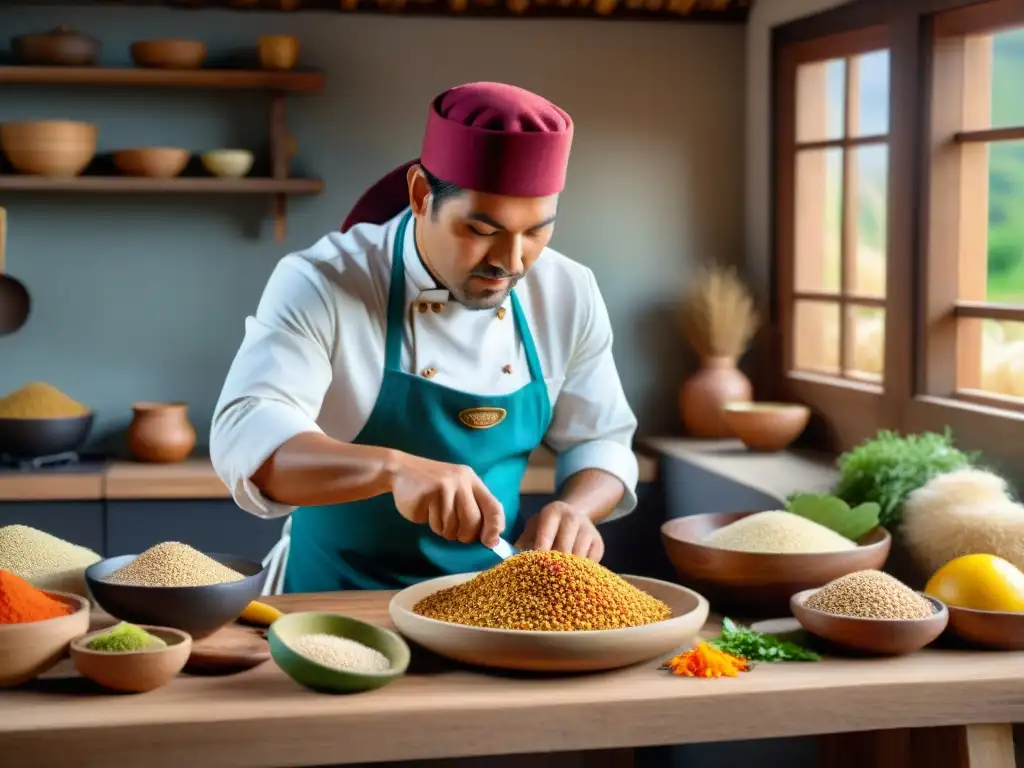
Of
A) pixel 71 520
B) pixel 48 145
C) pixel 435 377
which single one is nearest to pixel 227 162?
pixel 48 145

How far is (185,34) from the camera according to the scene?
3.97 m

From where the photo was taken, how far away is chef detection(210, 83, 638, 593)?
5.81ft

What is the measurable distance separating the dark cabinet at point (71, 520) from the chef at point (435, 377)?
1.37 m

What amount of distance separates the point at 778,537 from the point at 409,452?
624 mm

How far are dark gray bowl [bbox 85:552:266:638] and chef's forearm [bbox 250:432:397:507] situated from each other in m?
0.18

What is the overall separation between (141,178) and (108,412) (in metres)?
0.76

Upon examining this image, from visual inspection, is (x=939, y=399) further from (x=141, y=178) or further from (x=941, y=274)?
(x=141, y=178)

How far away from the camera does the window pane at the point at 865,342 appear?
3.59m

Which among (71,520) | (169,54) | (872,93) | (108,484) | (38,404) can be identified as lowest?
(71,520)

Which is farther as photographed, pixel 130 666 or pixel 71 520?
pixel 71 520

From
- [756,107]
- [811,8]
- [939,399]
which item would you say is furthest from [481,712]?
[756,107]

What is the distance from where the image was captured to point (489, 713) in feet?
4.53

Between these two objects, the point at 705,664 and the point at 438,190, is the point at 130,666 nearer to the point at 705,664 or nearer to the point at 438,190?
the point at 705,664

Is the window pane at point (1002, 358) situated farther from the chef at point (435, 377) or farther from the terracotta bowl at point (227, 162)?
the terracotta bowl at point (227, 162)
